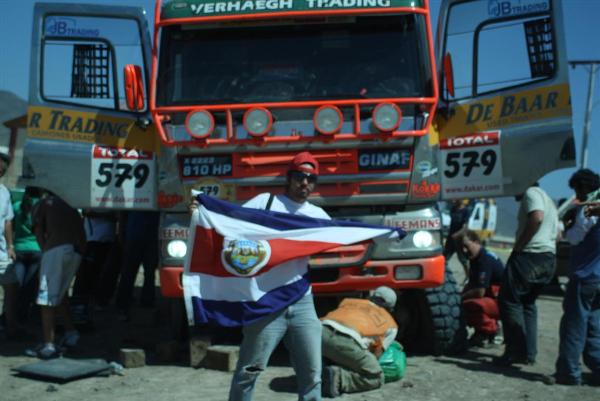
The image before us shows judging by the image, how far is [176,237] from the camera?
707 centimetres

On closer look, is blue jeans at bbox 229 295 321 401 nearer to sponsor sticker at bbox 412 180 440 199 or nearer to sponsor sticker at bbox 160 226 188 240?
sponsor sticker at bbox 160 226 188 240

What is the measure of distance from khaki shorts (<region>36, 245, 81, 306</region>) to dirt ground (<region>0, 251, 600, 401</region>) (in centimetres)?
63

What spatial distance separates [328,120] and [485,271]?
255cm

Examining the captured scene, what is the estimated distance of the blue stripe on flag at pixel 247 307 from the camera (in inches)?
191

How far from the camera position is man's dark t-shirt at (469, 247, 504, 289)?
8234 mm

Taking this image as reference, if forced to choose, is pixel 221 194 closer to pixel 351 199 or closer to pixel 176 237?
pixel 176 237

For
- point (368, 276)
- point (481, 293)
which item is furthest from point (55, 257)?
point (481, 293)

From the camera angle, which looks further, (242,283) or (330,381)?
(330,381)

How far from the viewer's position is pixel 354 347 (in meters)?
6.32

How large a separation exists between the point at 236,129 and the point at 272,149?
0.35 metres

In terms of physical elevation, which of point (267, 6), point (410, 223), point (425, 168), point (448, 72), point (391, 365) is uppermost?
point (267, 6)

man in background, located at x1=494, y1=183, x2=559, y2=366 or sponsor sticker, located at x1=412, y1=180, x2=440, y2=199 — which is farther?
man in background, located at x1=494, y1=183, x2=559, y2=366

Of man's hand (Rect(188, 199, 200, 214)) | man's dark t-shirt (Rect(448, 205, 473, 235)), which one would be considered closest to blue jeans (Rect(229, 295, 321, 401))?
man's hand (Rect(188, 199, 200, 214))

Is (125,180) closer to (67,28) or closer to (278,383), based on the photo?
(67,28)
